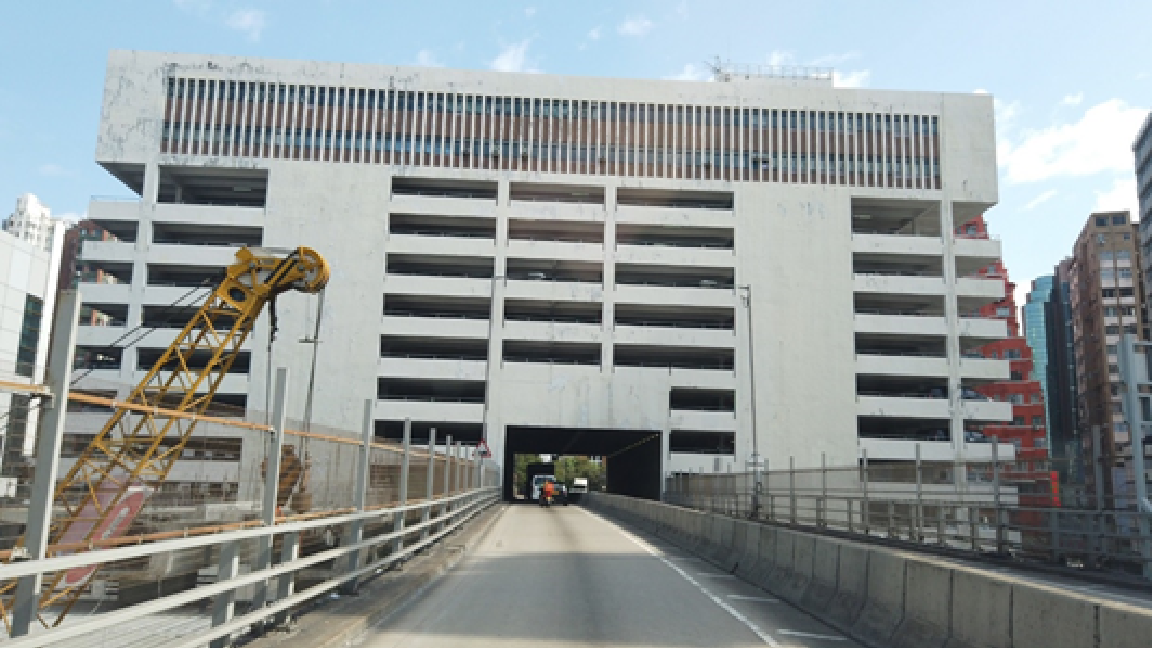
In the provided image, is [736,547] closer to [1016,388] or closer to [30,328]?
[30,328]

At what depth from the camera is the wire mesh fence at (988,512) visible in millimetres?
15523

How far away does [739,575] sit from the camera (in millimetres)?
15094

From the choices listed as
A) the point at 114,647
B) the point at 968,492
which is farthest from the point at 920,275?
the point at 114,647

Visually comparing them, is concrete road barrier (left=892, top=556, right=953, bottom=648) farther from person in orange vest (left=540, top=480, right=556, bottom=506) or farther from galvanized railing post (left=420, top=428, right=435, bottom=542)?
person in orange vest (left=540, top=480, right=556, bottom=506)

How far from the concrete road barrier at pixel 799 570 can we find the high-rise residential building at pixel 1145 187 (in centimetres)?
9233

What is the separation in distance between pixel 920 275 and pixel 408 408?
3895 cm

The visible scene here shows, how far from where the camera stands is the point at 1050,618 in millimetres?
5852

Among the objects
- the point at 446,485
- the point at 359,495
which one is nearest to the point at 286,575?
the point at 359,495

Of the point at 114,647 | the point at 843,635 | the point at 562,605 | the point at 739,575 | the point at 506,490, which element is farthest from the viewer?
the point at 506,490

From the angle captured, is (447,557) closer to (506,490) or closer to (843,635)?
(843,635)

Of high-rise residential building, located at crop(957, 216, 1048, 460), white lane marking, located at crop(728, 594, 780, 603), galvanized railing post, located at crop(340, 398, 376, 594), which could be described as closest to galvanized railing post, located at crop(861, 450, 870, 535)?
white lane marking, located at crop(728, 594, 780, 603)

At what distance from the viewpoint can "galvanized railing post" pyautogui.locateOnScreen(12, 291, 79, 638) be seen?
14.2 ft

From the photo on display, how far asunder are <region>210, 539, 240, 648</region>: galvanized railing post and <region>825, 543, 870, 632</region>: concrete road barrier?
20.7ft

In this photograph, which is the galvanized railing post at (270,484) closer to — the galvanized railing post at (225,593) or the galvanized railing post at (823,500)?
the galvanized railing post at (225,593)
